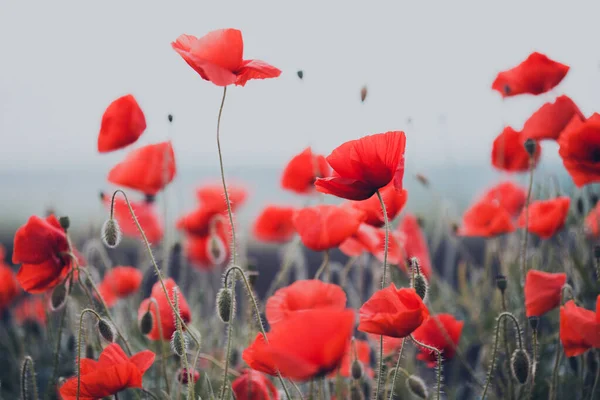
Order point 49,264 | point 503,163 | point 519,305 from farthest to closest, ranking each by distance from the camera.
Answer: point 503,163 → point 519,305 → point 49,264

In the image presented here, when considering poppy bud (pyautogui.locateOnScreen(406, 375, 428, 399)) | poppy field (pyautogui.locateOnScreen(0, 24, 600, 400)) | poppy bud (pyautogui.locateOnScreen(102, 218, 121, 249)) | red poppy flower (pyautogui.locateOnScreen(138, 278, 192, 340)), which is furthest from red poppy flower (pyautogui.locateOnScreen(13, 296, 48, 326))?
poppy bud (pyautogui.locateOnScreen(406, 375, 428, 399))

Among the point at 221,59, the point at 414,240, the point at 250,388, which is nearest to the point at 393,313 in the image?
the point at 250,388

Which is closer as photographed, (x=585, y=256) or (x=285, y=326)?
(x=285, y=326)

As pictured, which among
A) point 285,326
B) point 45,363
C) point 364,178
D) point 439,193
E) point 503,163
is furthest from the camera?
point 439,193

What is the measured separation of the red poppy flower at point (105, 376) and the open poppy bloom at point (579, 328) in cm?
52

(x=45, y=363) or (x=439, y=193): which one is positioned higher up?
(x=439, y=193)

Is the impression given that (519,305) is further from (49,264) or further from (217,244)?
(49,264)

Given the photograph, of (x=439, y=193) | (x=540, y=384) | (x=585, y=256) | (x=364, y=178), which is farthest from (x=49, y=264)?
(x=439, y=193)

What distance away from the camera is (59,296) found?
3.32 feet

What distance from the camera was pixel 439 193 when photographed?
189 cm

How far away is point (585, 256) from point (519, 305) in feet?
0.79

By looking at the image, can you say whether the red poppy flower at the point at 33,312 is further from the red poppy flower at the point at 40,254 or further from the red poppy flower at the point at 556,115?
the red poppy flower at the point at 556,115

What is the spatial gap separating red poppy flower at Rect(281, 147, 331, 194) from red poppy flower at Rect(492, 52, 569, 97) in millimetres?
371

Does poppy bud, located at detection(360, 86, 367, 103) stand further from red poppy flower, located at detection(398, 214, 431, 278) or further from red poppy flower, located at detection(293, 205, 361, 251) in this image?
red poppy flower, located at detection(398, 214, 431, 278)
